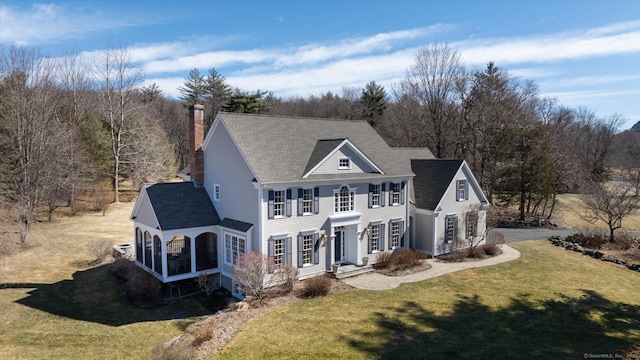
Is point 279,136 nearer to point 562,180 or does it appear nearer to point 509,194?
point 509,194

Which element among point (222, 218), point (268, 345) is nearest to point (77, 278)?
point (222, 218)

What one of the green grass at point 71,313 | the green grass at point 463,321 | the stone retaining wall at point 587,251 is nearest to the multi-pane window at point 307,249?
the green grass at point 463,321

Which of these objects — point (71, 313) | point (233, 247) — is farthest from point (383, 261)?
point (71, 313)

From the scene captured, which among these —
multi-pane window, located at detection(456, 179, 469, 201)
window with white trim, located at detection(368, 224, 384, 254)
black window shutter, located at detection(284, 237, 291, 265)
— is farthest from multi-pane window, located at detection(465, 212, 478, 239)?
black window shutter, located at detection(284, 237, 291, 265)

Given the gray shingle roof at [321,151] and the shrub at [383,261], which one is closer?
the gray shingle roof at [321,151]

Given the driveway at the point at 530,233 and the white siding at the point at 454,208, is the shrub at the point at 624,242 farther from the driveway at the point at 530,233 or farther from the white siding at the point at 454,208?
the white siding at the point at 454,208

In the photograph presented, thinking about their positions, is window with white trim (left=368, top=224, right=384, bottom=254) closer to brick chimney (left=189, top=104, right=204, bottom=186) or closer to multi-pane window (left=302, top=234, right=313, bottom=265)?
multi-pane window (left=302, top=234, right=313, bottom=265)
